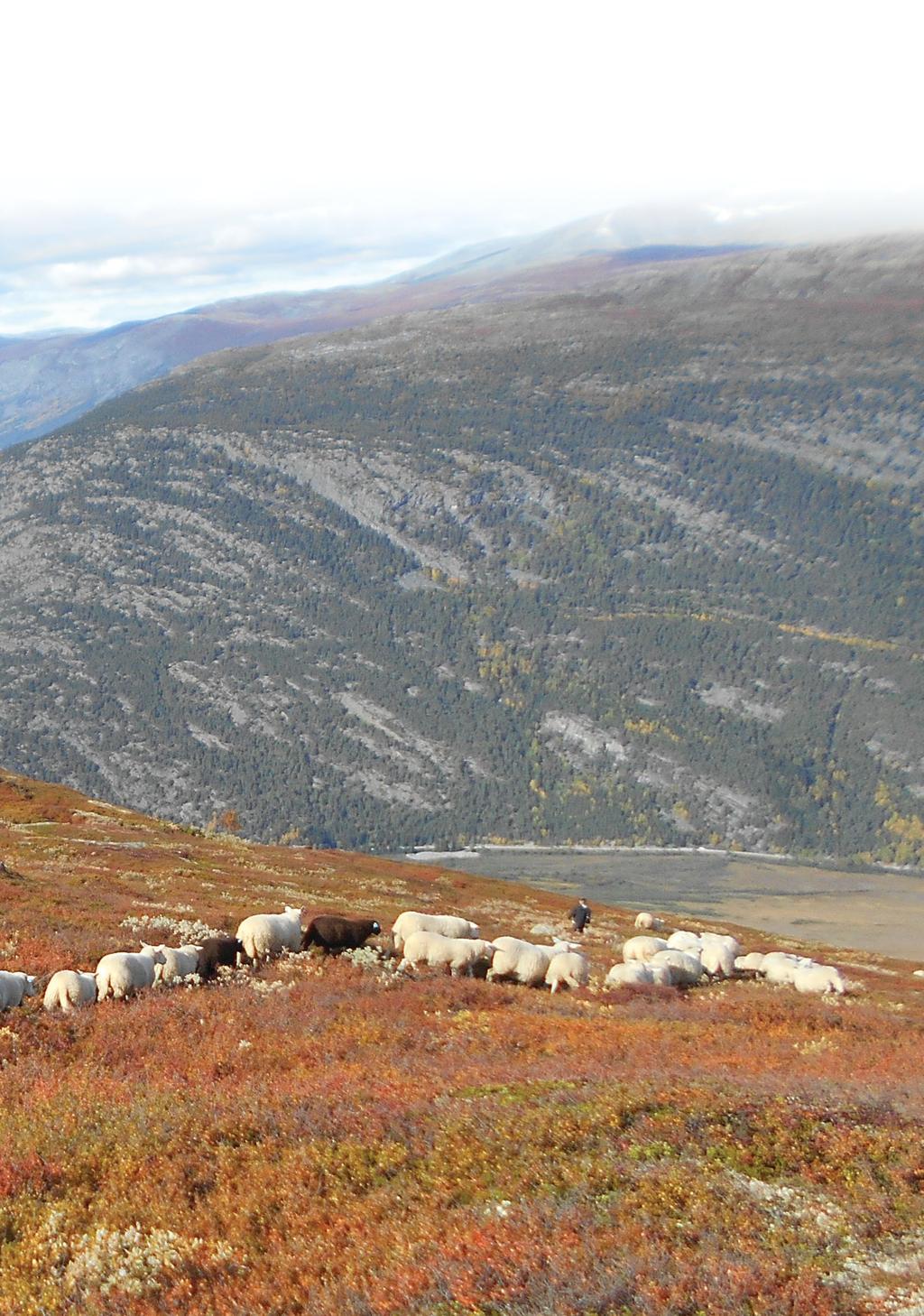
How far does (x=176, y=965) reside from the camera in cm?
2816

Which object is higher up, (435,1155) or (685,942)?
(435,1155)

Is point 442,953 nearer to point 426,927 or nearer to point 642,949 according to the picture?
point 426,927

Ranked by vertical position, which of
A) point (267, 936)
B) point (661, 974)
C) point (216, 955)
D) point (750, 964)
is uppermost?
point (216, 955)

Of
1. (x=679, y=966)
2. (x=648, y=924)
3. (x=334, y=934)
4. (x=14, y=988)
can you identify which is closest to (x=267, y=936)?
(x=334, y=934)

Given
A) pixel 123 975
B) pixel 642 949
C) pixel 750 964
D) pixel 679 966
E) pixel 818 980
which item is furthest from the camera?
pixel 750 964

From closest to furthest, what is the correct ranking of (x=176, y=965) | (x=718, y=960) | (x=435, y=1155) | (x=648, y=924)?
(x=435, y=1155), (x=176, y=965), (x=718, y=960), (x=648, y=924)

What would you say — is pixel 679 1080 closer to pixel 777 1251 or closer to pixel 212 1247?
pixel 777 1251

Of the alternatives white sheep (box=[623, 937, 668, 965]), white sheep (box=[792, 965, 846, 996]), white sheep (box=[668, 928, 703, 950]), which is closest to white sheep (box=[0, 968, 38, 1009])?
white sheep (box=[623, 937, 668, 965])

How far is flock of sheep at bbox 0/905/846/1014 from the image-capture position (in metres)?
26.0

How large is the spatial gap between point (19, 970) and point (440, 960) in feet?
40.8

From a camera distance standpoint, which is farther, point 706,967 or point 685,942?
point 685,942

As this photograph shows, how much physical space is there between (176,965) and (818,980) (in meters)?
23.7

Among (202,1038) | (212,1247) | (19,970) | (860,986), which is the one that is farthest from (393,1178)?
(860,986)

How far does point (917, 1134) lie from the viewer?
1572cm
